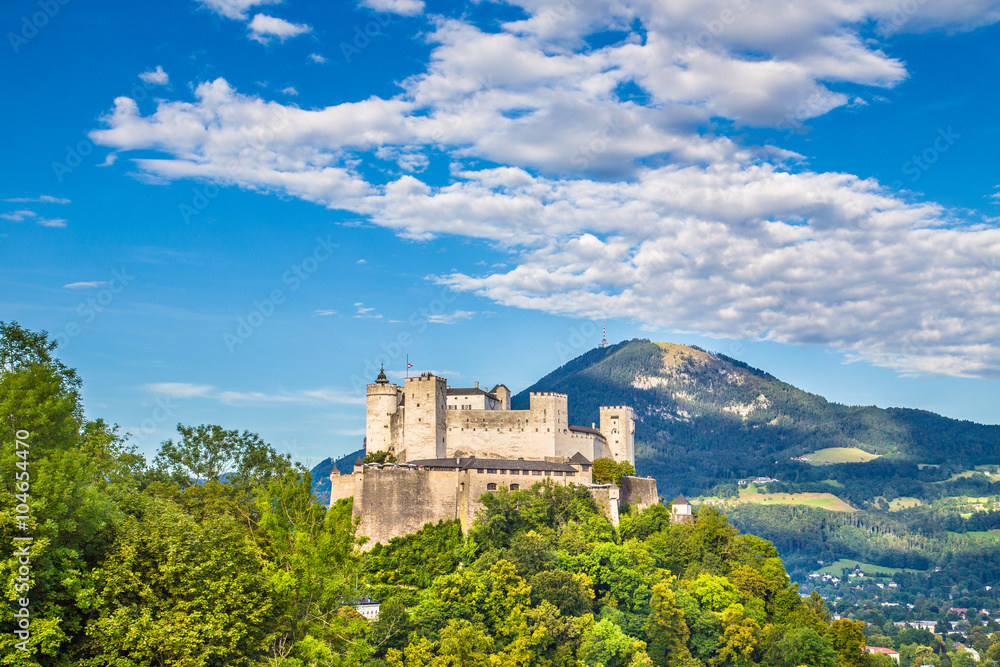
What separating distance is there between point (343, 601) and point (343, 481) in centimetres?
3193

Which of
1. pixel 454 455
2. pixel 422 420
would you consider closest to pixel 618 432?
pixel 454 455

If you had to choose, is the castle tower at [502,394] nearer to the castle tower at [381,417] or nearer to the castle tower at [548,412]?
the castle tower at [548,412]

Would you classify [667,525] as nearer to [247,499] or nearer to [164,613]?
[247,499]

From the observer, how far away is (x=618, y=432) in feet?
299

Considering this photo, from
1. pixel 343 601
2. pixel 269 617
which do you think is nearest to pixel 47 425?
pixel 269 617

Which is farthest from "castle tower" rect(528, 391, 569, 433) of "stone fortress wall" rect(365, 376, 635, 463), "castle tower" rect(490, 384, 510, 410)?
"castle tower" rect(490, 384, 510, 410)

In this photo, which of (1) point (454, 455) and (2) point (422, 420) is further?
(1) point (454, 455)

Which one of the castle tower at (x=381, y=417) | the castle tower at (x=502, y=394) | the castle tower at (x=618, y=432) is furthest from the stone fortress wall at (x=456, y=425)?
the castle tower at (x=618, y=432)

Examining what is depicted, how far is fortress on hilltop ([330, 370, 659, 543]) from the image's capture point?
2785 inches

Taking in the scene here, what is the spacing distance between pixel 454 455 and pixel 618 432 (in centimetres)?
2128

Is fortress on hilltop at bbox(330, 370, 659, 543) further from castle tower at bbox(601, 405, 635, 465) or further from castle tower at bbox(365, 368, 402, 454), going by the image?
castle tower at bbox(601, 405, 635, 465)

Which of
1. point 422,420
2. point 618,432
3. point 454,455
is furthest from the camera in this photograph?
point 618,432

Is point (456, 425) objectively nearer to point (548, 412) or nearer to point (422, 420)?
point (422, 420)

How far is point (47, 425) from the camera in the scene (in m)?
31.2
